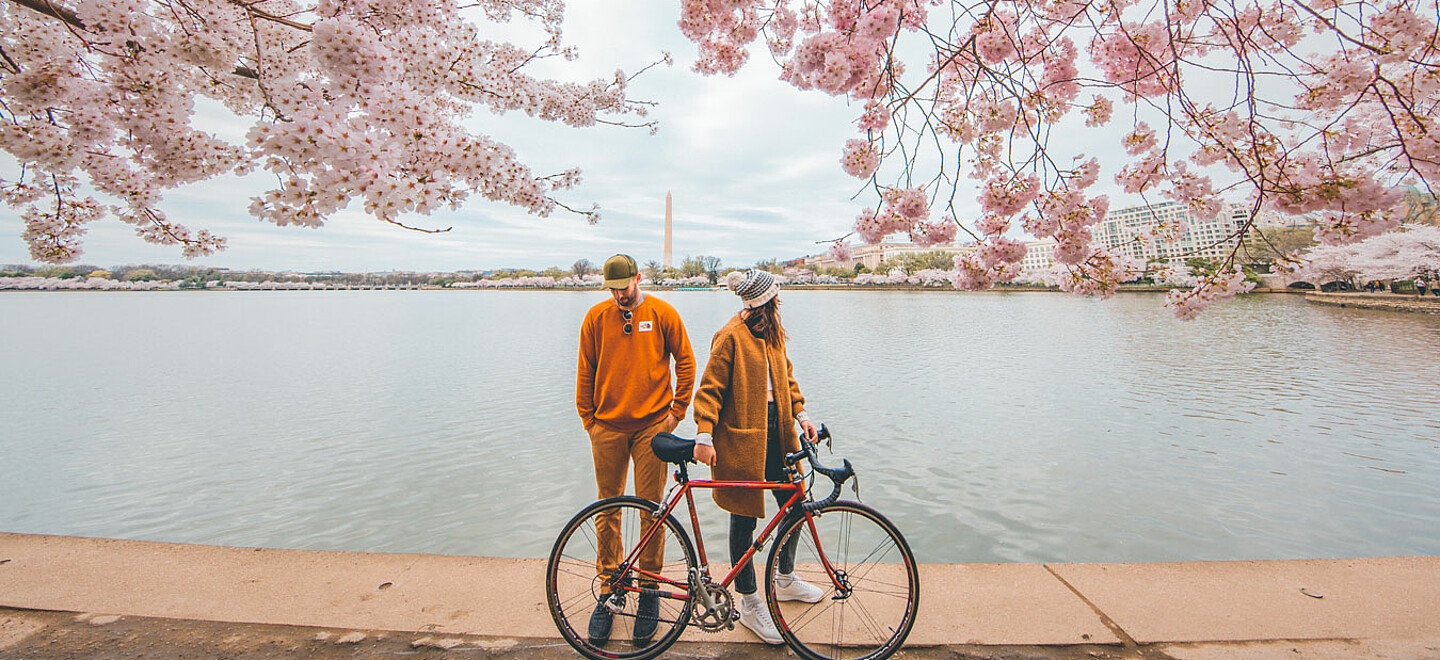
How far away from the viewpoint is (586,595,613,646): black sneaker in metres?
2.39

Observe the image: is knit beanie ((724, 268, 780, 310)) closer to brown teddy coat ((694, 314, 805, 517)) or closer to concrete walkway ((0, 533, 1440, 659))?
brown teddy coat ((694, 314, 805, 517))

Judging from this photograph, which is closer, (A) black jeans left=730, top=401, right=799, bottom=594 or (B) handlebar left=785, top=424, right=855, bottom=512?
(B) handlebar left=785, top=424, right=855, bottom=512

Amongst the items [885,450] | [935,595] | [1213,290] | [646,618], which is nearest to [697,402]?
[646,618]

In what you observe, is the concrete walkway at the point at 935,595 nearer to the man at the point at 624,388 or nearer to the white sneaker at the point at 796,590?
the white sneaker at the point at 796,590

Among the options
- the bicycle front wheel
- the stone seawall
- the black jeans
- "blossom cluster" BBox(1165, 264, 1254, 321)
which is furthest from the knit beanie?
the stone seawall

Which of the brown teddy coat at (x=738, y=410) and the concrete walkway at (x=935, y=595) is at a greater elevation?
the brown teddy coat at (x=738, y=410)

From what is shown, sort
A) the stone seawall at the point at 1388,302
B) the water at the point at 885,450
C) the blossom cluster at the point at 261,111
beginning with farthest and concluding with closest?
the stone seawall at the point at 1388,302, the water at the point at 885,450, the blossom cluster at the point at 261,111

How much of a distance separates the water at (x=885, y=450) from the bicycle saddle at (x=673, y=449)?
2999mm

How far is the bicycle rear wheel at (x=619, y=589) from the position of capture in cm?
230

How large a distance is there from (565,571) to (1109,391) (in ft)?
37.4

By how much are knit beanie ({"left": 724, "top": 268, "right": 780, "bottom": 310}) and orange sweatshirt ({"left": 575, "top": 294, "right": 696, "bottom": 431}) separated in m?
0.34

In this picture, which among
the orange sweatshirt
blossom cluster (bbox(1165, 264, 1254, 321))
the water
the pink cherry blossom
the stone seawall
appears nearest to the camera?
the orange sweatshirt

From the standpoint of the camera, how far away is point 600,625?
2422mm

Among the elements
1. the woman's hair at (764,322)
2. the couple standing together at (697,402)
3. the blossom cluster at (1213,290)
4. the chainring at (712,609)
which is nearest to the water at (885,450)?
the blossom cluster at (1213,290)
